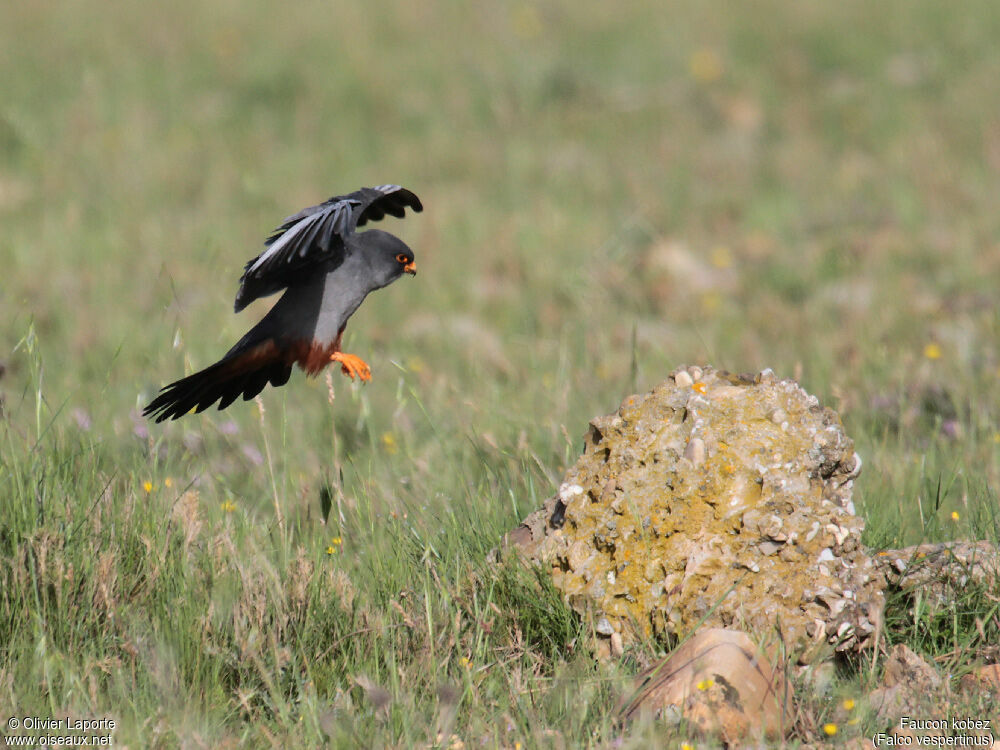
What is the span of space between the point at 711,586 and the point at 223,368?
1.65m

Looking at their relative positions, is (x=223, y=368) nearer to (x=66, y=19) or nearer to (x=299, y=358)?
(x=299, y=358)

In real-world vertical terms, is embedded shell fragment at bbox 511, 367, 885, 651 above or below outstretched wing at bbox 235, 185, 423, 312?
below

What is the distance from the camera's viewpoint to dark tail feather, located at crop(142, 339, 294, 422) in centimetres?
355

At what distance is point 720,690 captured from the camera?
2539 mm

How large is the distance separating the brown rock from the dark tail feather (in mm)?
1625

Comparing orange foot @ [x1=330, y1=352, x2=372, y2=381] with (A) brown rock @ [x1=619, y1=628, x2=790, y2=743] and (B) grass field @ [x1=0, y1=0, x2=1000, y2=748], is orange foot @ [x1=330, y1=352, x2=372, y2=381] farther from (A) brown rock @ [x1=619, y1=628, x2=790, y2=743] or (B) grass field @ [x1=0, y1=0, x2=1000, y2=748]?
(A) brown rock @ [x1=619, y1=628, x2=790, y2=743]

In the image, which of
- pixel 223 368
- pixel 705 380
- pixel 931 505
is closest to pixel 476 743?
pixel 705 380

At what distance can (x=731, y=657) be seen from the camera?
259cm

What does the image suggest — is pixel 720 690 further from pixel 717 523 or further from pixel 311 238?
pixel 311 238

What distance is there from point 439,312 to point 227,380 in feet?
11.1

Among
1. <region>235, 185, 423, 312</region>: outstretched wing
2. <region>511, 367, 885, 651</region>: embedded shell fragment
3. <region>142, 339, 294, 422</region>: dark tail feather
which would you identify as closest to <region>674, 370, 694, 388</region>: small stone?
<region>511, 367, 885, 651</region>: embedded shell fragment

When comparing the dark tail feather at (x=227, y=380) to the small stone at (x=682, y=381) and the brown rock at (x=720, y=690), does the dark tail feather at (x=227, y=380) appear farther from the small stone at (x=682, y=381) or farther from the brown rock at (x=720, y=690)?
the brown rock at (x=720, y=690)

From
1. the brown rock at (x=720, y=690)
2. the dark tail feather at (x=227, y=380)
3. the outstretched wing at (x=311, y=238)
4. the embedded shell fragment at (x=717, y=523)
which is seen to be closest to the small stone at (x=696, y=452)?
the embedded shell fragment at (x=717, y=523)

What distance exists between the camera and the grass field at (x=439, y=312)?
2.84 meters
